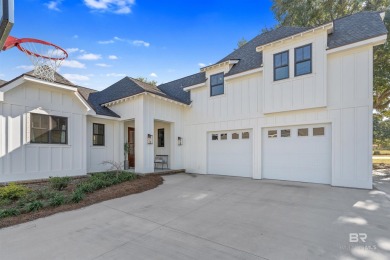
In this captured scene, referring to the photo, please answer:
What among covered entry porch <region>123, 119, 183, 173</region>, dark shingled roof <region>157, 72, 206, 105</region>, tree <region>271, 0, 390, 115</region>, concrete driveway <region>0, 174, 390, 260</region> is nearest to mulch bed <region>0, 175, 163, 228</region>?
concrete driveway <region>0, 174, 390, 260</region>

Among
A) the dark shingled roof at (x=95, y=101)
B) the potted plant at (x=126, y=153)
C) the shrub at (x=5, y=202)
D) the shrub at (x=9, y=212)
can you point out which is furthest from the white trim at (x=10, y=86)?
the potted plant at (x=126, y=153)

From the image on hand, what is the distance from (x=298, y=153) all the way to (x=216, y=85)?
5.48m

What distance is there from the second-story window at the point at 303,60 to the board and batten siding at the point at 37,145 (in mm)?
9904

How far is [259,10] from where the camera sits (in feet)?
52.1

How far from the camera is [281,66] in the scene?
905 cm

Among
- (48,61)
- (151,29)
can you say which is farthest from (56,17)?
(151,29)

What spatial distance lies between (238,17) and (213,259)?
15.0 meters

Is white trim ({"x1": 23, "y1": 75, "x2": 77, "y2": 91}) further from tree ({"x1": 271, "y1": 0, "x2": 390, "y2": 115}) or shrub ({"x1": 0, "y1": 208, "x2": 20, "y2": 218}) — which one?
tree ({"x1": 271, "y1": 0, "x2": 390, "y2": 115})

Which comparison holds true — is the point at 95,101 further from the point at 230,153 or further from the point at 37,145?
the point at 230,153

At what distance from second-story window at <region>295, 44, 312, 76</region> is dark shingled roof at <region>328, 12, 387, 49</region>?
770mm

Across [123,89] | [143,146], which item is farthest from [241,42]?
[143,146]

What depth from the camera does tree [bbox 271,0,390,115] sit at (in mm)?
13766

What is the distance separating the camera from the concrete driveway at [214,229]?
3.22 meters

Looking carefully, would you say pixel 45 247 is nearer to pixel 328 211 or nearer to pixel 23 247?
pixel 23 247
